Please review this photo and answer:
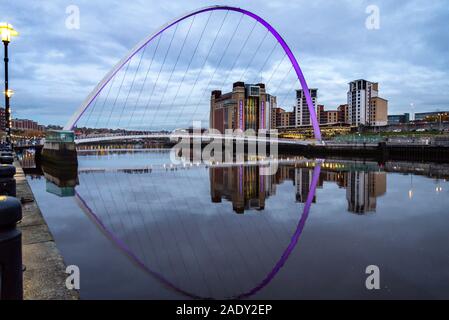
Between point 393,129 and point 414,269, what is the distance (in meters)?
103

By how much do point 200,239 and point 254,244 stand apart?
4.08 ft

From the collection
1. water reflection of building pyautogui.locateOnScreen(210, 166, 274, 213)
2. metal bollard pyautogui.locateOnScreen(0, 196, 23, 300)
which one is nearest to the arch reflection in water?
water reflection of building pyautogui.locateOnScreen(210, 166, 274, 213)

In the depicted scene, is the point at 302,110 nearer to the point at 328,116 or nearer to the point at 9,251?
the point at 328,116

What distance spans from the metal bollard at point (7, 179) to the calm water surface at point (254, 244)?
1.60 m

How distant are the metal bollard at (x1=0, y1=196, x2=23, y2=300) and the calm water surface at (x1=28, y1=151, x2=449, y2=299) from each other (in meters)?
2.22

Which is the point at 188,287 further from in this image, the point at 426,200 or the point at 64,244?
the point at 426,200

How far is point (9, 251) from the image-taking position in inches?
90.0

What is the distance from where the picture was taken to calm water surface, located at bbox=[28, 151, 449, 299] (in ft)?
15.8

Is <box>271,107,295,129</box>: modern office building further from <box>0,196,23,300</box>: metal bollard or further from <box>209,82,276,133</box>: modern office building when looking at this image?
<box>0,196,23,300</box>: metal bollard

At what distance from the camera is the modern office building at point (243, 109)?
12556cm

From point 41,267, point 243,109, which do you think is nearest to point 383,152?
point 41,267

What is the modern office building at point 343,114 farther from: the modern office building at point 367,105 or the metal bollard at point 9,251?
the metal bollard at point 9,251
